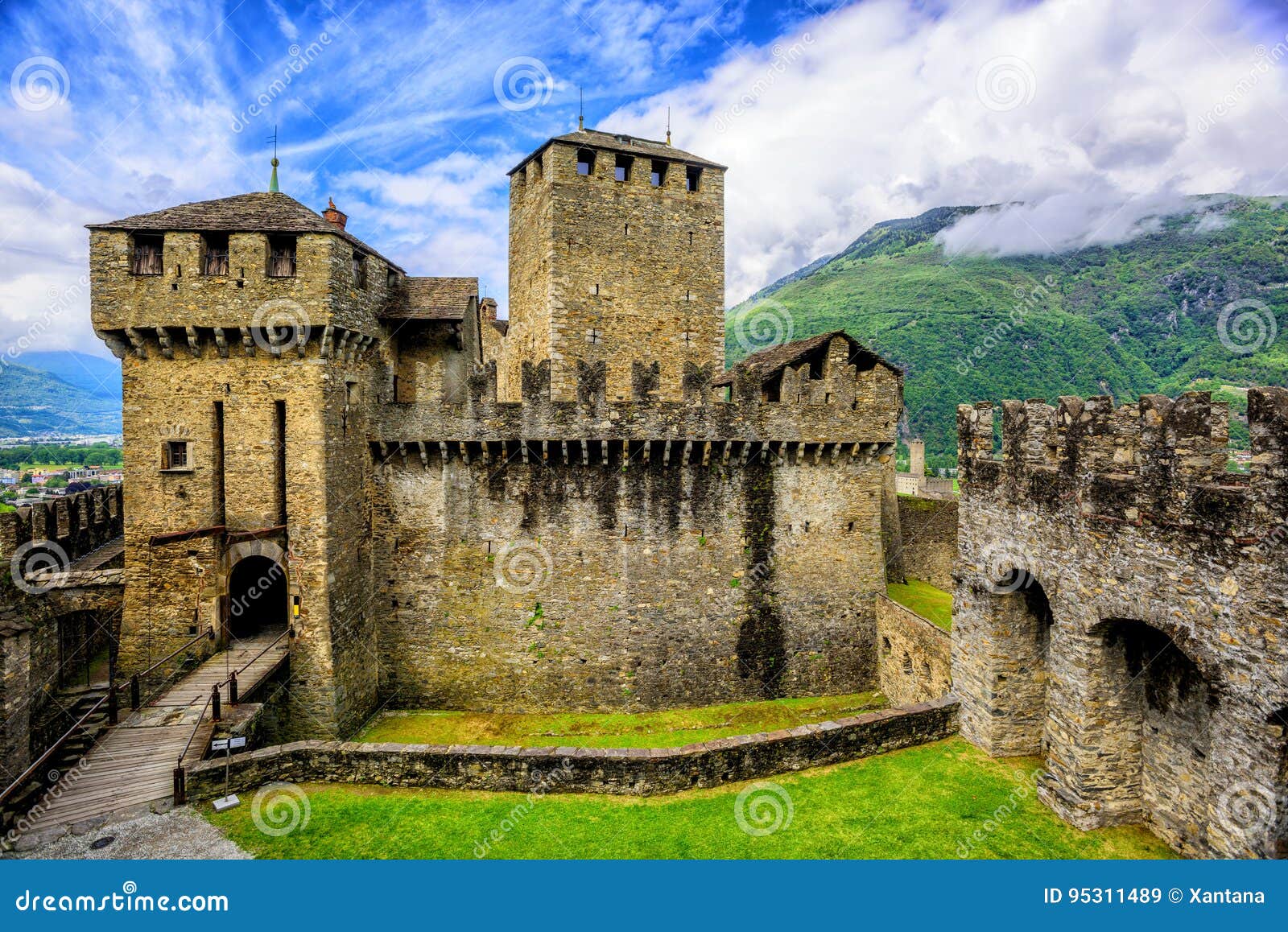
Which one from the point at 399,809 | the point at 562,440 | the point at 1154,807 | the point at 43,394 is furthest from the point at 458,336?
the point at 43,394

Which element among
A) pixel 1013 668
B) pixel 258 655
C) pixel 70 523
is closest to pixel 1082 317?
pixel 1013 668

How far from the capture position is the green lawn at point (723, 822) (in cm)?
883

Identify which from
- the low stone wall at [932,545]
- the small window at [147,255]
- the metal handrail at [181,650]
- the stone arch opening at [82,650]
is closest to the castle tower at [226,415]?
the small window at [147,255]

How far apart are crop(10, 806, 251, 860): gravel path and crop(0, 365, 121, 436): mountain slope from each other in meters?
91.2

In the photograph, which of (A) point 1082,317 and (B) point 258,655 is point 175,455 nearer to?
(B) point 258,655

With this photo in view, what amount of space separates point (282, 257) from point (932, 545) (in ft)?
73.3

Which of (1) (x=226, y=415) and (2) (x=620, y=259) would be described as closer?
(1) (x=226, y=415)

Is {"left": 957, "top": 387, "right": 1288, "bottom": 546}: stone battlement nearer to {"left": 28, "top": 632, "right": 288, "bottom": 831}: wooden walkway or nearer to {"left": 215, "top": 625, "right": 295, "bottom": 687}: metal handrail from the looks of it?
{"left": 28, "top": 632, "right": 288, "bottom": 831}: wooden walkway

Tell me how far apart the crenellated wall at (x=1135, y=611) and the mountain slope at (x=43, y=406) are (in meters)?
99.2

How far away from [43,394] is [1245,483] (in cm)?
15822

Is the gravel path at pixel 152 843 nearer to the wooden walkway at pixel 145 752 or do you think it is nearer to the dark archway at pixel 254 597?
the wooden walkway at pixel 145 752

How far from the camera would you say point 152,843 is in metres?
8.80

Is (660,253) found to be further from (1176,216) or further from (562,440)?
(1176,216)

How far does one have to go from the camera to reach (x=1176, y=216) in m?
77.6
